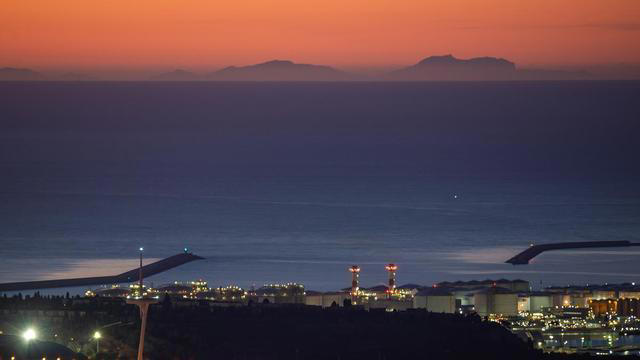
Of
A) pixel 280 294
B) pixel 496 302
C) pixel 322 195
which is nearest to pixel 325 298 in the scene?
pixel 280 294

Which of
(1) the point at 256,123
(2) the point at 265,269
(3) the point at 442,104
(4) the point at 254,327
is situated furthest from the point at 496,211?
(3) the point at 442,104

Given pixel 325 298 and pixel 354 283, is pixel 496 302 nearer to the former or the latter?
pixel 325 298

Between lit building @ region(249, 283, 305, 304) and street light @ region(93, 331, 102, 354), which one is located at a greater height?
lit building @ region(249, 283, 305, 304)

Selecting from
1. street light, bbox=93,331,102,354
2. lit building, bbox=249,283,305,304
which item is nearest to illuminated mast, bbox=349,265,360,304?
lit building, bbox=249,283,305,304

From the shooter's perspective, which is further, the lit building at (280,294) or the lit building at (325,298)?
the lit building at (325,298)

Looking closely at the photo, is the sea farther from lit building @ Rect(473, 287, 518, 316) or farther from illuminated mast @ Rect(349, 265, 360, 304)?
lit building @ Rect(473, 287, 518, 316)

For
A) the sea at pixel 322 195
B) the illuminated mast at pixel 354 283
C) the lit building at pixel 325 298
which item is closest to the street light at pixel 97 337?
the lit building at pixel 325 298

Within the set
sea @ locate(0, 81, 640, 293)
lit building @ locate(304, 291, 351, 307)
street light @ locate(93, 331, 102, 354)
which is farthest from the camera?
sea @ locate(0, 81, 640, 293)

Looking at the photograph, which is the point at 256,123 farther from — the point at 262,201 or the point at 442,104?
the point at 262,201

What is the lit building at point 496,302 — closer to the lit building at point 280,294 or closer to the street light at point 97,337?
the lit building at point 280,294
